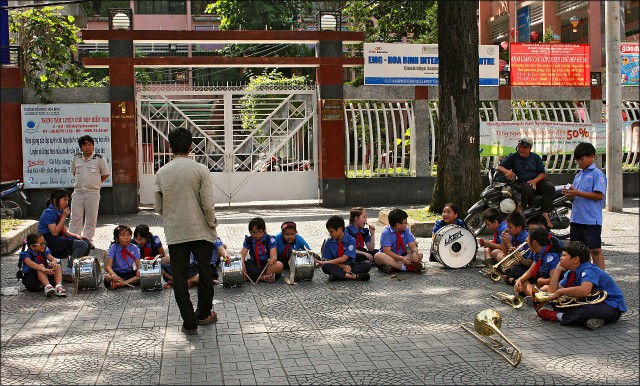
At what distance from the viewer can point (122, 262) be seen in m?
8.69

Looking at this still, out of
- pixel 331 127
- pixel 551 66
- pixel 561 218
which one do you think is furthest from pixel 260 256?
pixel 551 66

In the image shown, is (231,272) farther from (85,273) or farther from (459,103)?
(459,103)

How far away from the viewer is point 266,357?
590 centimetres

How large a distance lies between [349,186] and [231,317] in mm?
9969

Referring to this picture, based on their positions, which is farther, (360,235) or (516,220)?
(360,235)

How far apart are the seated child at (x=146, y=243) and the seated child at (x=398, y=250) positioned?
8.55 feet

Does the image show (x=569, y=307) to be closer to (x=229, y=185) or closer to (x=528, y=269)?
(x=528, y=269)

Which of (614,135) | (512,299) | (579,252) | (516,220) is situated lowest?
(512,299)

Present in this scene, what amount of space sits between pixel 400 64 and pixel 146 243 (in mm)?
9457

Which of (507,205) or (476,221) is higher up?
(507,205)

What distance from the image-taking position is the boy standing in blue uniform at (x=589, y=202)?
324 inches

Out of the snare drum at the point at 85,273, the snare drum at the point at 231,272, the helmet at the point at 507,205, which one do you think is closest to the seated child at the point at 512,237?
the helmet at the point at 507,205

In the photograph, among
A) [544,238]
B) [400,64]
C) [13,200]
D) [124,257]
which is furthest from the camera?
[400,64]

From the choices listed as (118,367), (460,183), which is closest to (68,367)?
(118,367)
